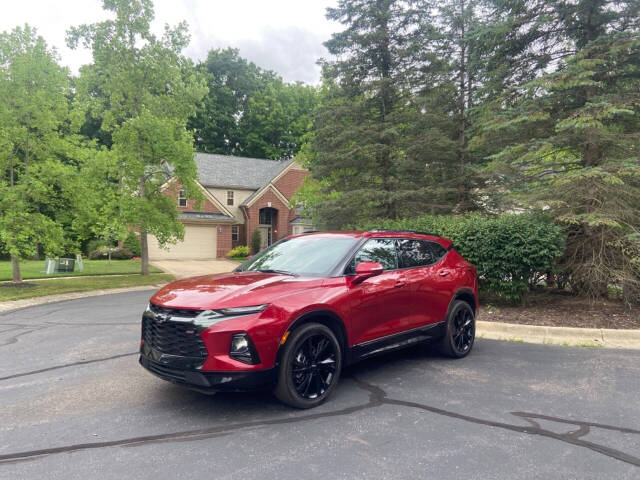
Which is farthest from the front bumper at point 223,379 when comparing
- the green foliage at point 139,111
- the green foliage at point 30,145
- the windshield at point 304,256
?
the green foliage at point 139,111

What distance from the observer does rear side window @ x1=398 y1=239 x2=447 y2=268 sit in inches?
223

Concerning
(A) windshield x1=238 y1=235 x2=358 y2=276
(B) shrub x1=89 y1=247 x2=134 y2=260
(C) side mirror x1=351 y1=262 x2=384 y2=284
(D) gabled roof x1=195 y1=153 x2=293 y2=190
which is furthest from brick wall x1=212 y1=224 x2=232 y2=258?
(C) side mirror x1=351 y1=262 x2=384 y2=284

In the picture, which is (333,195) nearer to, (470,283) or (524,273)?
(524,273)

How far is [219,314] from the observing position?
3.86 meters

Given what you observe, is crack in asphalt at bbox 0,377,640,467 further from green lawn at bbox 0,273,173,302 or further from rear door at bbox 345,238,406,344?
green lawn at bbox 0,273,173,302

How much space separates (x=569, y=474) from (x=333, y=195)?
12741 mm

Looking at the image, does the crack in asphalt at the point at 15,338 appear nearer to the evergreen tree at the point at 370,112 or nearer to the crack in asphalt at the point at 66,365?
the crack in asphalt at the point at 66,365

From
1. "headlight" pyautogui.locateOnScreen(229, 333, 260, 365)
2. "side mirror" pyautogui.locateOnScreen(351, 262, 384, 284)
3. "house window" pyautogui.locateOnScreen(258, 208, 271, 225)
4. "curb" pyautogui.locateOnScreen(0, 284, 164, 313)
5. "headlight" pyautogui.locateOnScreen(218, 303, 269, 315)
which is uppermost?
"house window" pyautogui.locateOnScreen(258, 208, 271, 225)

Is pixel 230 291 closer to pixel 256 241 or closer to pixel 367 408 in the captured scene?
pixel 367 408

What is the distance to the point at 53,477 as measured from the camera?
116 inches

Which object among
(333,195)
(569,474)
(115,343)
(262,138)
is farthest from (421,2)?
(262,138)

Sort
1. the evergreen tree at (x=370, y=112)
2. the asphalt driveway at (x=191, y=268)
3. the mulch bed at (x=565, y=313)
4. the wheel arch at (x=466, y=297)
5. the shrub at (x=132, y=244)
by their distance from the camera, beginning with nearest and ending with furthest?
the wheel arch at (x=466, y=297), the mulch bed at (x=565, y=313), the evergreen tree at (x=370, y=112), the asphalt driveway at (x=191, y=268), the shrub at (x=132, y=244)

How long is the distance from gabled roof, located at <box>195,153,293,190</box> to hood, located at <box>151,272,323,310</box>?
32.0 meters

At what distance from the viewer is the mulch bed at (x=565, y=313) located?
780 centimetres
